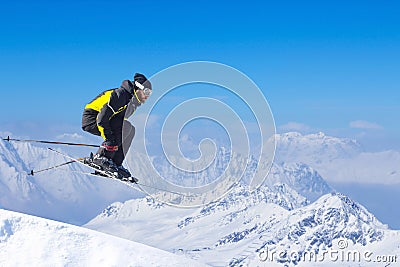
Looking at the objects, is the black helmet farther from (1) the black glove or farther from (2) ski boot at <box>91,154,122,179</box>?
(2) ski boot at <box>91,154,122,179</box>

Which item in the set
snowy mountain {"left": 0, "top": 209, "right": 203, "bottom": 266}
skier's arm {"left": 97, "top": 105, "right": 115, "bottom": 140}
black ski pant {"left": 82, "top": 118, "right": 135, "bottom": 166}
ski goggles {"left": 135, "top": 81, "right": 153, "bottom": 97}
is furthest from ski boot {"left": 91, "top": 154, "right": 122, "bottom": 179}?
snowy mountain {"left": 0, "top": 209, "right": 203, "bottom": 266}

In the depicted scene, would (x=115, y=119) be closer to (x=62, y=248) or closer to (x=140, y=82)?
(x=140, y=82)

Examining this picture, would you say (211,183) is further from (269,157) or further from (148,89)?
(148,89)

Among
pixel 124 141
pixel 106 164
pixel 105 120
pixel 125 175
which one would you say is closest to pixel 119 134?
pixel 124 141

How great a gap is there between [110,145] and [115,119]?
3.25 ft

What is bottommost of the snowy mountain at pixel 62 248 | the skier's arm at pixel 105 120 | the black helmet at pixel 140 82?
the snowy mountain at pixel 62 248

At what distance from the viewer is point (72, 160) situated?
1742 cm

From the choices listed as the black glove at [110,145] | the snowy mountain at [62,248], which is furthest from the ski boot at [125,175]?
the snowy mountain at [62,248]

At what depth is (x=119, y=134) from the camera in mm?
15891

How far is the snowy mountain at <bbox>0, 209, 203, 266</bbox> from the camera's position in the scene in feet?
117

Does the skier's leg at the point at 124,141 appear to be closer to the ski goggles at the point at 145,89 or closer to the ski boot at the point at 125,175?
the ski boot at the point at 125,175

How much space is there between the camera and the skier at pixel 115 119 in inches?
563

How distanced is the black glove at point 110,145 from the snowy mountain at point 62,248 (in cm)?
2154

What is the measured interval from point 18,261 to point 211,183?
24170 mm
